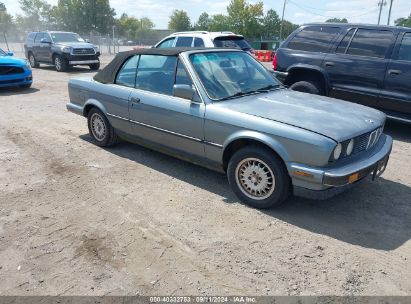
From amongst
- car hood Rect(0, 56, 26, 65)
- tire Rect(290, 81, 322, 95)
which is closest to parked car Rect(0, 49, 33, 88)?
car hood Rect(0, 56, 26, 65)

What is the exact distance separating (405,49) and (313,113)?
3.75 meters

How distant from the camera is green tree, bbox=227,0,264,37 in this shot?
7244 cm

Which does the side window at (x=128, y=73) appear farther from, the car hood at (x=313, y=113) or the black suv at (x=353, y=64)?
the black suv at (x=353, y=64)

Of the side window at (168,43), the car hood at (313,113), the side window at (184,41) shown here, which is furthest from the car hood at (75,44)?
the car hood at (313,113)

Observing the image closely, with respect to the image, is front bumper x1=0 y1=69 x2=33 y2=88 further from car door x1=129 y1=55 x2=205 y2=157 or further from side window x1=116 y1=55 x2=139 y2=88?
car door x1=129 y1=55 x2=205 y2=157

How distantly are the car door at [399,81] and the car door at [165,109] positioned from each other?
402 centimetres

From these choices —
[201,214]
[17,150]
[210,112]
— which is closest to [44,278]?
[201,214]

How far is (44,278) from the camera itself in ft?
9.67

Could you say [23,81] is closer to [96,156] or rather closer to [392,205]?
[96,156]

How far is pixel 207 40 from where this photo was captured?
10.4 meters

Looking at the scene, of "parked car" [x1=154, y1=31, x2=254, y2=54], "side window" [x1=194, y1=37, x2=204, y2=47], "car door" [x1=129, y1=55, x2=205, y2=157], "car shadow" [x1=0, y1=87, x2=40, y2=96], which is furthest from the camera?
"car shadow" [x1=0, y1=87, x2=40, y2=96]

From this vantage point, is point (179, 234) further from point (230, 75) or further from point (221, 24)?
point (221, 24)

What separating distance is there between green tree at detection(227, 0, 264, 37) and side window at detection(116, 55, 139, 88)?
7163 cm

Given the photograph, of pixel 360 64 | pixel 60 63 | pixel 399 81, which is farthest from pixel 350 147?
pixel 60 63
